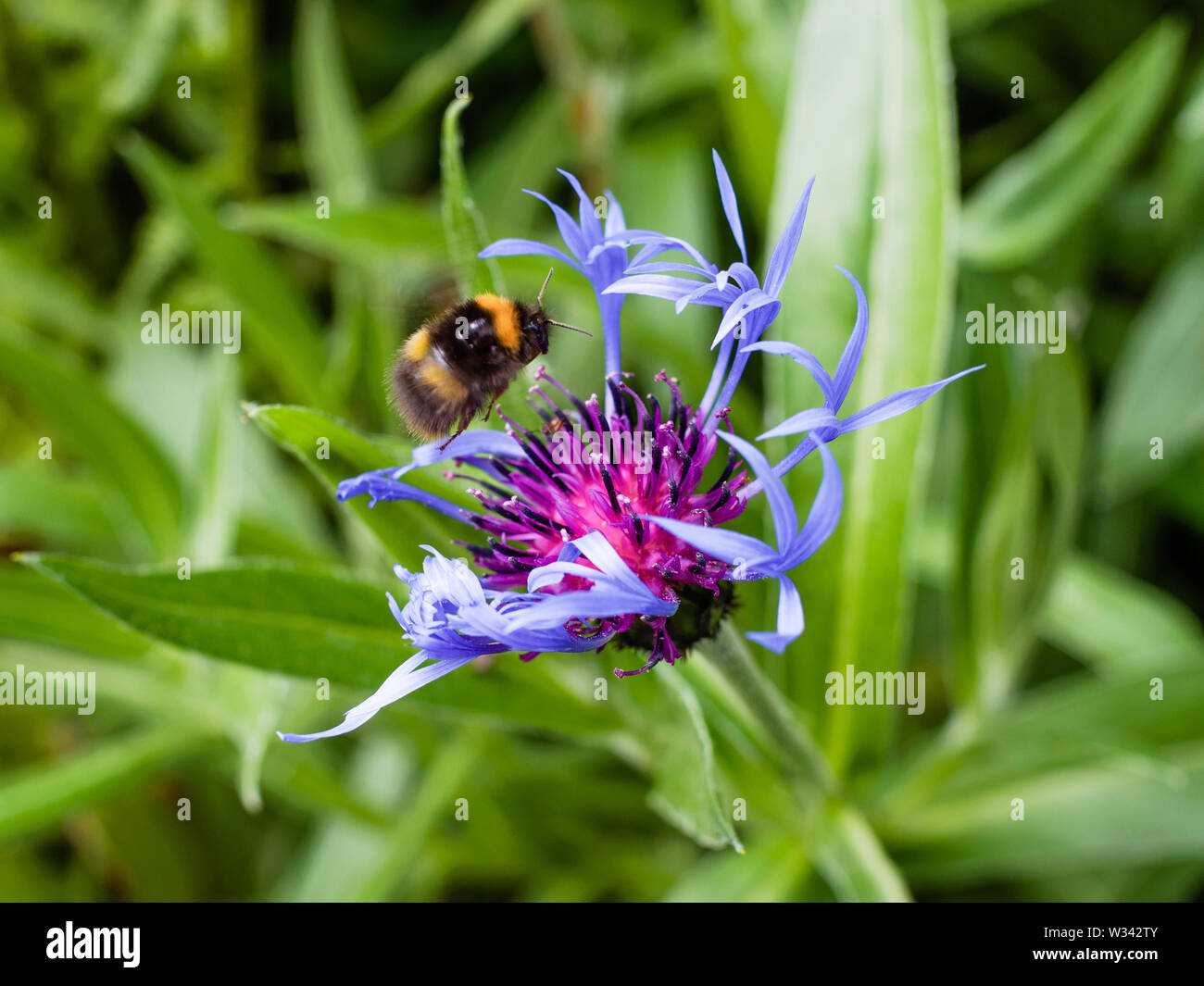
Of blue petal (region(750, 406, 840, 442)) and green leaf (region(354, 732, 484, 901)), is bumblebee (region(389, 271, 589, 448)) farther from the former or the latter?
green leaf (region(354, 732, 484, 901))

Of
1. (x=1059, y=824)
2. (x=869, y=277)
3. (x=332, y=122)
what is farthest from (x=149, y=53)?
(x=1059, y=824)

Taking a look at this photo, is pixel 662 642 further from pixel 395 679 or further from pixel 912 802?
pixel 912 802

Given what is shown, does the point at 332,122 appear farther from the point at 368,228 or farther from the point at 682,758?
the point at 682,758

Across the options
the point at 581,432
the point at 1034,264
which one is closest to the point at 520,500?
the point at 581,432

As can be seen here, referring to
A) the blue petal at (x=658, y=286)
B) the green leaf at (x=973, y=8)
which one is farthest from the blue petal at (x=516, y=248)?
the green leaf at (x=973, y=8)

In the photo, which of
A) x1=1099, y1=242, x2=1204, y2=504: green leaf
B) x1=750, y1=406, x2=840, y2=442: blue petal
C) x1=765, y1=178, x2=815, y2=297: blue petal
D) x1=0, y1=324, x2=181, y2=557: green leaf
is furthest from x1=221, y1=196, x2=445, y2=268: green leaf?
x1=1099, y1=242, x2=1204, y2=504: green leaf

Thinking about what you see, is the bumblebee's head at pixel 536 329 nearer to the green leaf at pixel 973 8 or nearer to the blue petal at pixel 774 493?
the blue petal at pixel 774 493
